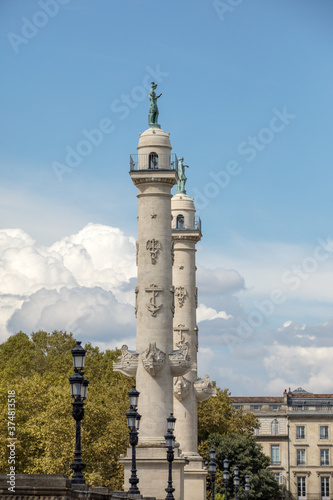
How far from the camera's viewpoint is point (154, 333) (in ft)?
168

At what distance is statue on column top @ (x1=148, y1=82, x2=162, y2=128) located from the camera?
5591 cm

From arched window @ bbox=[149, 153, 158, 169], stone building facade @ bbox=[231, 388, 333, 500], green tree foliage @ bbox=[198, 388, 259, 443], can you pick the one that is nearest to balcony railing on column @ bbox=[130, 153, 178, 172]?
arched window @ bbox=[149, 153, 158, 169]

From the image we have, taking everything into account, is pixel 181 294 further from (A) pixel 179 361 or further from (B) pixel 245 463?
(B) pixel 245 463

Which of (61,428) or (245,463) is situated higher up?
(61,428)

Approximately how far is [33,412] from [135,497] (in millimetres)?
29432

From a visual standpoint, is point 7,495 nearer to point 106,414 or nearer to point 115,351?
point 106,414

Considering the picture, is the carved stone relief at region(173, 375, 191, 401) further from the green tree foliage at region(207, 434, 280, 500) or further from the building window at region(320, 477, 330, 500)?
the building window at region(320, 477, 330, 500)

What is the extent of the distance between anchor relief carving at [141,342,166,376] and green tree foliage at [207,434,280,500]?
34.9 m

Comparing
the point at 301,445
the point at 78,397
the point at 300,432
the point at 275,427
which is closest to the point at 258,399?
the point at 275,427

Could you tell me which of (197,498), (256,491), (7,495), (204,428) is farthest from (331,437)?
(7,495)

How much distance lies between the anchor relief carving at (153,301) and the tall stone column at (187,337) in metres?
14.9

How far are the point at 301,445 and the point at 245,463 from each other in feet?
141

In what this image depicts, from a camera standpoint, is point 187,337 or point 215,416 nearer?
point 187,337

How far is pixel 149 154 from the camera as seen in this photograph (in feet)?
178
